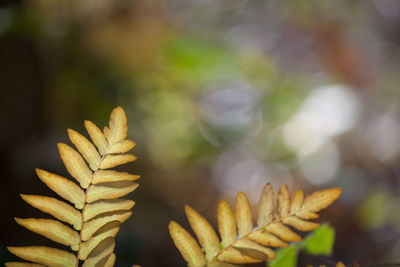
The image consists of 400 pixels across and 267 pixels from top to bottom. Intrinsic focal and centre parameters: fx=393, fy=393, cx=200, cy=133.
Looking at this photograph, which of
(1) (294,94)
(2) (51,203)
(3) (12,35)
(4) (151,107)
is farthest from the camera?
(1) (294,94)

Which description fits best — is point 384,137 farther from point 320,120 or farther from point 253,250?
A: point 253,250

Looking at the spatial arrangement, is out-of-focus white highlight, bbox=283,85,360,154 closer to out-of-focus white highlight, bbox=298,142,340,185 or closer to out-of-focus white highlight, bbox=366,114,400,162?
out-of-focus white highlight, bbox=298,142,340,185

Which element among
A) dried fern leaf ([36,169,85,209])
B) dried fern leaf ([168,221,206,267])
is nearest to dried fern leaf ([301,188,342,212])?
dried fern leaf ([168,221,206,267])

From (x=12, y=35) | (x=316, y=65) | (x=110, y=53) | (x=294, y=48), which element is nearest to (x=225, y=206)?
(x=12, y=35)

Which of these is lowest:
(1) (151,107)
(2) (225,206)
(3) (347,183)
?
(2) (225,206)

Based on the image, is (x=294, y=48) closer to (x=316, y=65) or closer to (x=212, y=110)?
(x=316, y=65)

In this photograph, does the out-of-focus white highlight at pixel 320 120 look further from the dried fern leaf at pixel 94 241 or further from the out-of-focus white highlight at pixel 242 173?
the dried fern leaf at pixel 94 241

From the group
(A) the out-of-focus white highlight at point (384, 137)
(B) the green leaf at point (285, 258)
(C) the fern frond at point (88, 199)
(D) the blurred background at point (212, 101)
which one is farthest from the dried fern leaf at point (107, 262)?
(A) the out-of-focus white highlight at point (384, 137)
